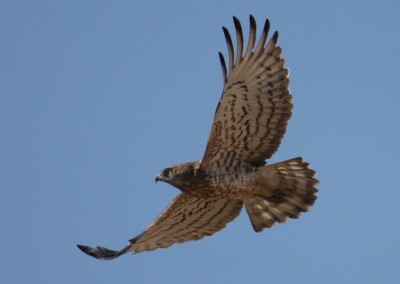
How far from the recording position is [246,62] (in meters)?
12.0

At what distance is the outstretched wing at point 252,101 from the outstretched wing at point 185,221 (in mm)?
1081

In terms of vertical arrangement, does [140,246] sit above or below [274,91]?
below

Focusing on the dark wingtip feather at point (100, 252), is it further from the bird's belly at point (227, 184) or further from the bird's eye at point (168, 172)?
the bird's belly at point (227, 184)

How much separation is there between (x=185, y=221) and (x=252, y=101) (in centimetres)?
237

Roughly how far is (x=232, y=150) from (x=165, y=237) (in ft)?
6.29

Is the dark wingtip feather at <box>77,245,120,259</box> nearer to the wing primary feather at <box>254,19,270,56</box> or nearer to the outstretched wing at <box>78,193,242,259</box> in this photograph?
the outstretched wing at <box>78,193,242,259</box>

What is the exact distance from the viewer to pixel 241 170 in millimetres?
12555

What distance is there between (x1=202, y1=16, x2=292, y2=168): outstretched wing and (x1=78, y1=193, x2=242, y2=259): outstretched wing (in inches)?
42.6

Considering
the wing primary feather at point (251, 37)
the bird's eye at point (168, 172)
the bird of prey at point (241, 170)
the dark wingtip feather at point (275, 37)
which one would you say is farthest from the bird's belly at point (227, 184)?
the dark wingtip feather at point (275, 37)

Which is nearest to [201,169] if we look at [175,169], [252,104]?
[175,169]

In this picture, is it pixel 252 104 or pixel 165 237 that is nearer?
pixel 252 104

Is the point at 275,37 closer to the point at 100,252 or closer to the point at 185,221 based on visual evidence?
the point at 185,221

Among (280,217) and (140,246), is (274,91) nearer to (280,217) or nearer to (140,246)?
(280,217)

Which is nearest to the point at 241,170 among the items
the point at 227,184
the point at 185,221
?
the point at 227,184
